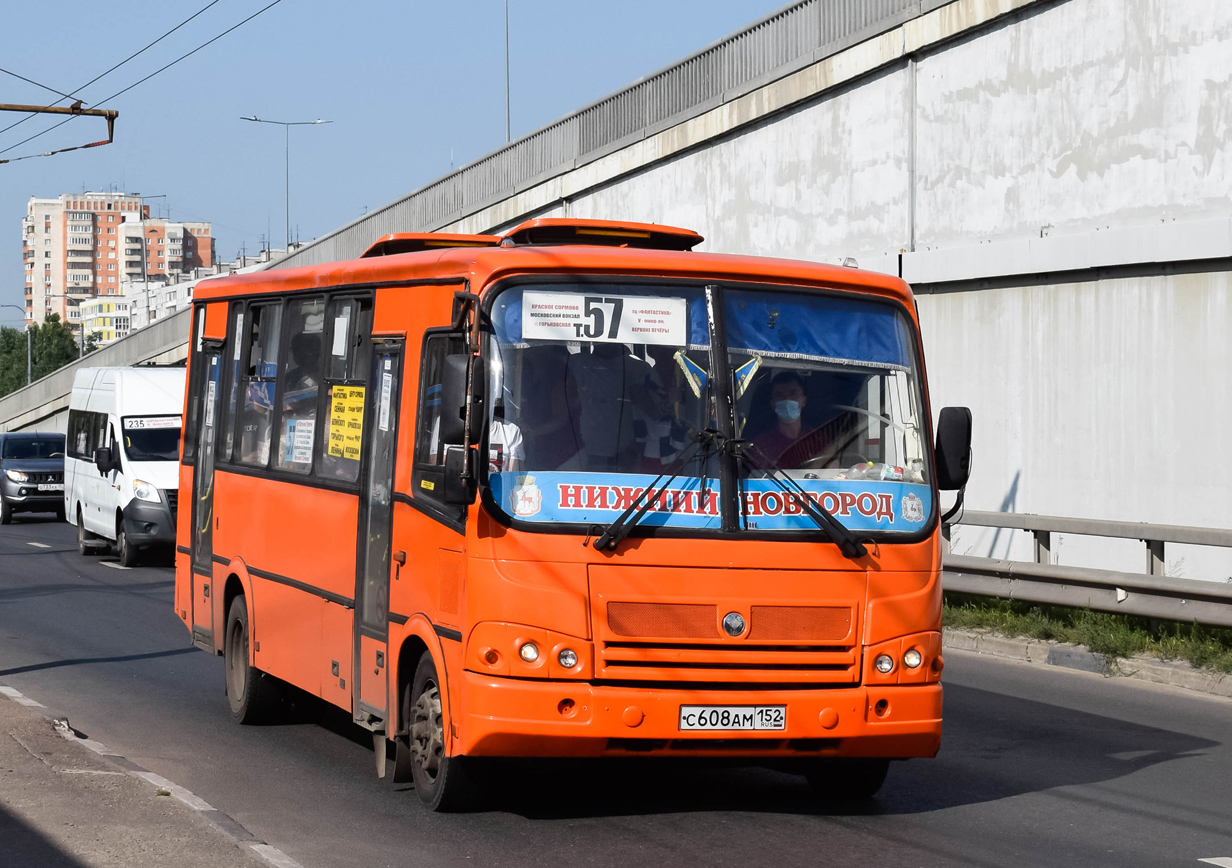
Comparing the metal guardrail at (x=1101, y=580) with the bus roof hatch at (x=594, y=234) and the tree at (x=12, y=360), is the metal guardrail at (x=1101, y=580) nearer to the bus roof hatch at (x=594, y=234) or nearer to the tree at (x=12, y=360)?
the bus roof hatch at (x=594, y=234)

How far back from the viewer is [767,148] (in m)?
22.8

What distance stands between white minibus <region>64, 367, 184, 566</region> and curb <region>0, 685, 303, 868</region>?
41.3 feet

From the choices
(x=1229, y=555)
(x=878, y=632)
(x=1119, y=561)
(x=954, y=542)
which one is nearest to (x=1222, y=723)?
(x=878, y=632)

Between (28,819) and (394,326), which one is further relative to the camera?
(394,326)

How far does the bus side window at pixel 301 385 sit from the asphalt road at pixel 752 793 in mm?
1643

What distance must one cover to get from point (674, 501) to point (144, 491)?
16.7 metres

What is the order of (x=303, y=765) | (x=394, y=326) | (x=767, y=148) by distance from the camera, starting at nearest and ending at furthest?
(x=394, y=326) → (x=303, y=765) → (x=767, y=148)

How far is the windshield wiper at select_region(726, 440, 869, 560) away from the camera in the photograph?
7.05 metres

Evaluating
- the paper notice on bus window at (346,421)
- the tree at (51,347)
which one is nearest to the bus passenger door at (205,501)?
the paper notice on bus window at (346,421)

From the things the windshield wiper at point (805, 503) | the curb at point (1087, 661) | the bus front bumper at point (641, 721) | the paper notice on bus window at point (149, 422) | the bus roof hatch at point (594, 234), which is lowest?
the curb at point (1087, 661)

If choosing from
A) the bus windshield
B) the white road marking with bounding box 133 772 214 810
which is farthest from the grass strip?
the white road marking with bounding box 133 772 214 810

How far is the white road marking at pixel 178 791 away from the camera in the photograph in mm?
7019

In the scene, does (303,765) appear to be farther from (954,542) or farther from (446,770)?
(954,542)

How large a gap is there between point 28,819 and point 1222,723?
6.94 meters
